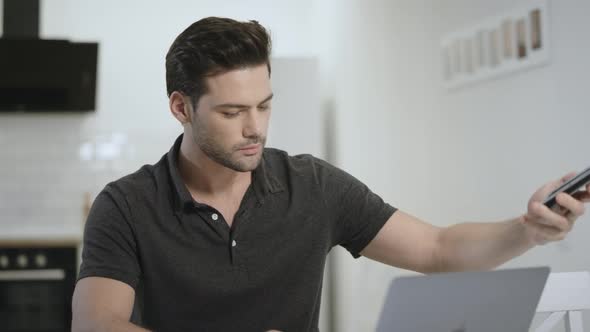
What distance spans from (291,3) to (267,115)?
375cm

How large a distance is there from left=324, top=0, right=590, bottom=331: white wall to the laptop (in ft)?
4.08

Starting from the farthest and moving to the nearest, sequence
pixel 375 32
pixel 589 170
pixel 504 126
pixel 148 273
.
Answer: pixel 375 32 < pixel 504 126 < pixel 148 273 < pixel 589 170

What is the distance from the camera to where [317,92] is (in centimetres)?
441

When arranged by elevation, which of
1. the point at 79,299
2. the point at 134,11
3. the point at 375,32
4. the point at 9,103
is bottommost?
the point at 79,299

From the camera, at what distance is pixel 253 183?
1612mm

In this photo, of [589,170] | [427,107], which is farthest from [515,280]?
[427,107]

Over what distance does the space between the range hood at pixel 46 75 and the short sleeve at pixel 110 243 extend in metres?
3.17

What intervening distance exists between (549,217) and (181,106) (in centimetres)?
84

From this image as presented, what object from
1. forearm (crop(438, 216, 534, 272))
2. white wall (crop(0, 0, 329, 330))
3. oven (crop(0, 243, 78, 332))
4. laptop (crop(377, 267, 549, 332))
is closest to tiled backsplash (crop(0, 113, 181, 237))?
white wall (crop(0, 0, 329, 330))

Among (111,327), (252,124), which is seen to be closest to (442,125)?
(252,124)

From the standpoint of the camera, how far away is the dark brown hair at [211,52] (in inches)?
58.9

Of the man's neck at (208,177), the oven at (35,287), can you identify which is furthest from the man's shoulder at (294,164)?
the oven at (35,287)

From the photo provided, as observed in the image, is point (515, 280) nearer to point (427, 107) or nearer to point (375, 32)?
point (427, 107)

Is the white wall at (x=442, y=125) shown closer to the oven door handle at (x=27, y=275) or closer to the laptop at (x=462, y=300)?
the laptop at (x=462, y=300)
